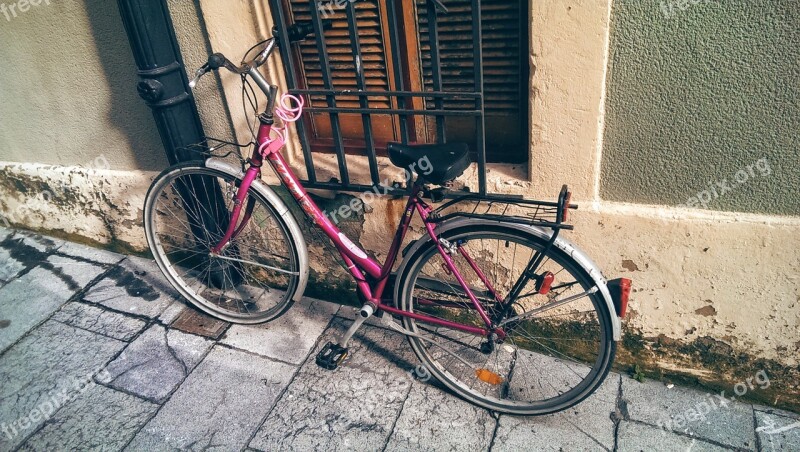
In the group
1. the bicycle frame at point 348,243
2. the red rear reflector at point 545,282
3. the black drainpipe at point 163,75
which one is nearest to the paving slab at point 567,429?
the bicycle frame at point 348,243

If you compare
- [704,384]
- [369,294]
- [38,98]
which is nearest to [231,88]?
[369,294]

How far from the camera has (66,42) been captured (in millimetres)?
3689

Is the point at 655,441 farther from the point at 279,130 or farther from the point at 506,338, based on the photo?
the point at 279,130

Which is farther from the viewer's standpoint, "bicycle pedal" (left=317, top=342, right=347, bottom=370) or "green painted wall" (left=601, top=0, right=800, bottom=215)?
"bicycle pedal" (left=317, top=342, right=347, bottom=370)

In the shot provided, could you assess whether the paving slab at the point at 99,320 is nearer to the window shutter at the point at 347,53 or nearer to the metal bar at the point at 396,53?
the window shutter at the point at 347,53

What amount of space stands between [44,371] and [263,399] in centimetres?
133

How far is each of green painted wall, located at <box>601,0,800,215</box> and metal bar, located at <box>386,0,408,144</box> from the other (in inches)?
37.8

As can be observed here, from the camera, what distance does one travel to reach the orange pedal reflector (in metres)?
2.98

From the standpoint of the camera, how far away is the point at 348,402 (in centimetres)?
298

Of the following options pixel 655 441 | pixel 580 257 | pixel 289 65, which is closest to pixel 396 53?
pixel 289 65

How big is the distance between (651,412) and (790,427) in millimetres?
617

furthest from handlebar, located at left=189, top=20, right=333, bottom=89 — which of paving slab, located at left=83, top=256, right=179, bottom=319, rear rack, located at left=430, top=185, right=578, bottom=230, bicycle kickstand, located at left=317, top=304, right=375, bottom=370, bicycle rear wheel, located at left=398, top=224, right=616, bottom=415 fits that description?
paving slab, located at left=83, top=256, right=179, bottom=319

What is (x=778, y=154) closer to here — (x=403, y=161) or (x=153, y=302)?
(x=403, y=161)

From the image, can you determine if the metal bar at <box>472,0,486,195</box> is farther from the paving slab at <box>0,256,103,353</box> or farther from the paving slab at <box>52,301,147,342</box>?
the paving slab at <box>0,256,103,353</box>
